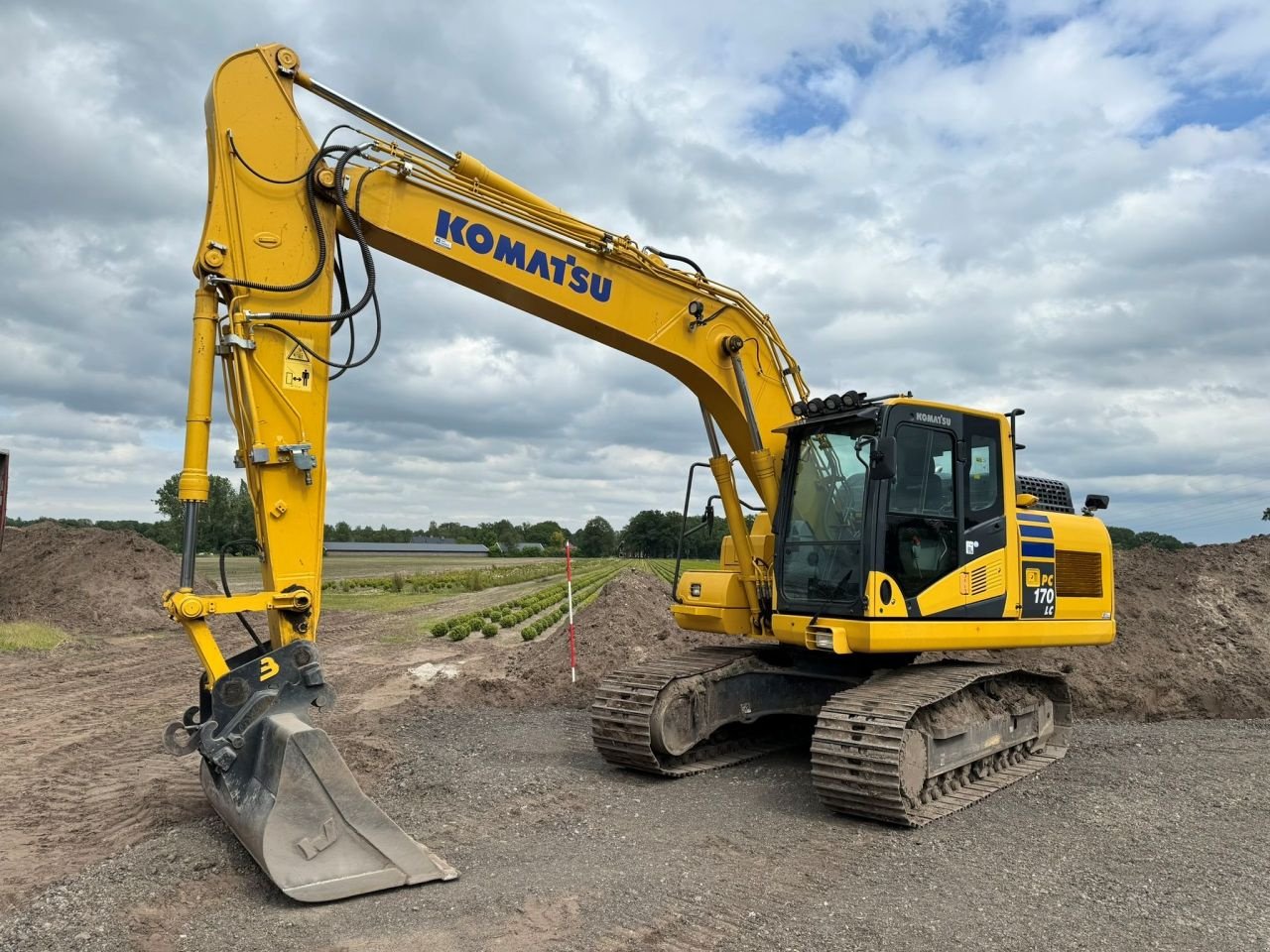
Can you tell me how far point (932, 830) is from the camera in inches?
261

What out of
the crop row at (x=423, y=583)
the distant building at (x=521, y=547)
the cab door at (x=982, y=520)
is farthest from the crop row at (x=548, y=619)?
the distant building at (x=521, y=547)

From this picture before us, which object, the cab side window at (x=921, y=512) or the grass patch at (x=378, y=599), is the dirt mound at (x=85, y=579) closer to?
the grass patch at (x=378, y=599)

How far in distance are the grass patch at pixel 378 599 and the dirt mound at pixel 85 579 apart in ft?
16.9

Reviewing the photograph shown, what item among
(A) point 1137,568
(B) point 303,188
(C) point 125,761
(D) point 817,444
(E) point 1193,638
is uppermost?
(B) point 303,188

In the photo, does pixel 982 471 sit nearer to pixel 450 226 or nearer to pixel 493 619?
pixel 450 226

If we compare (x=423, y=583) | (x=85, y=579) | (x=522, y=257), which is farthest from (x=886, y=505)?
(x=423, y=583)

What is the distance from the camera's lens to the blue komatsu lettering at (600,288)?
7.32 metres

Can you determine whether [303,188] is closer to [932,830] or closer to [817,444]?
[817,444]

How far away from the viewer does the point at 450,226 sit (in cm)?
660

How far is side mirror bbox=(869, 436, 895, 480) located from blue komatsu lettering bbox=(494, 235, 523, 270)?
9.95ft

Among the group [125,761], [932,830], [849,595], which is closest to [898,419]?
[849,595]

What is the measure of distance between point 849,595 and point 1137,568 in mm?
9307

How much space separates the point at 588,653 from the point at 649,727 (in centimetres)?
582

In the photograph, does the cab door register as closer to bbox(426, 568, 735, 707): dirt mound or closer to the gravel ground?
the gravel ground
